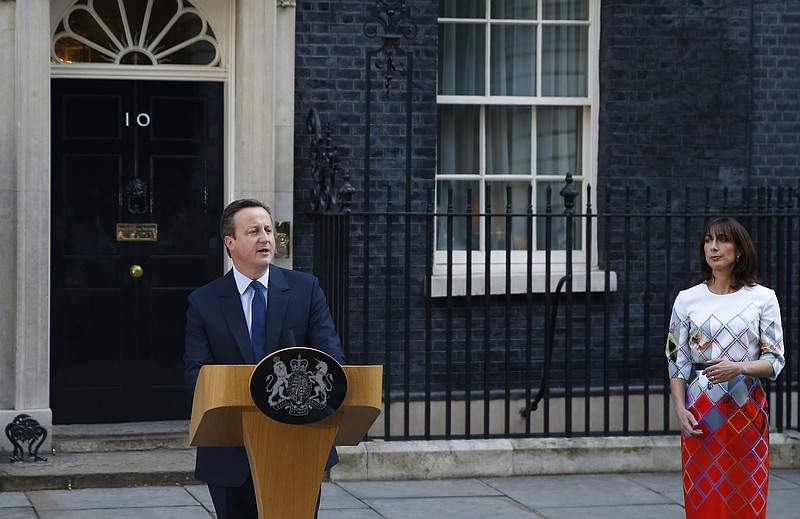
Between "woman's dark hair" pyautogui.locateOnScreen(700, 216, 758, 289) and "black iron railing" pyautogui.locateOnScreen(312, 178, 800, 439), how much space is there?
2690 mm

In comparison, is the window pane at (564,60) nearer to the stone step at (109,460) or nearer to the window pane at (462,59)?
the window pane at (462,59)

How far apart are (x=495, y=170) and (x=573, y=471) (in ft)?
7.88

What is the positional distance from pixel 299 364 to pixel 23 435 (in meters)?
4.51

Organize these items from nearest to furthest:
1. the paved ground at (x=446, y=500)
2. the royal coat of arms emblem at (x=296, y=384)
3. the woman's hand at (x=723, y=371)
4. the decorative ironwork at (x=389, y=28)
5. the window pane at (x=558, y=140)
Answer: the royal coat of arms emblem at (x=296, y=384) → the woman's hand at (x=723, y=371) → the paved ground at (x=446, y=500) → the decorative ironwork at (x=389, y=28) → the window pane at (x=558, y=140)

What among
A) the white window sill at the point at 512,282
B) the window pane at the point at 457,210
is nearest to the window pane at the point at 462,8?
the window pane at the point at 457,210

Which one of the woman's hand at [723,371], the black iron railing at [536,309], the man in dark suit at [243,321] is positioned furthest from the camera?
the black iron railing at [536,309]

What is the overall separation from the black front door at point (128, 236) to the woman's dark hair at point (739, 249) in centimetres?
425

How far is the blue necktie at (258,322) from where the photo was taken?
452 cm

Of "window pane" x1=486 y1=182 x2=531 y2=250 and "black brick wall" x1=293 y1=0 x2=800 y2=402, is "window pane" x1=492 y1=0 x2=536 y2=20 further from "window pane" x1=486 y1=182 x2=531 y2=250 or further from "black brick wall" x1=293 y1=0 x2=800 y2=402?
"window pane" x1=486 y1=182 x2=531 y2=250

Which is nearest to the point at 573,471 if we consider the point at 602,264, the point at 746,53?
the point at 602,264

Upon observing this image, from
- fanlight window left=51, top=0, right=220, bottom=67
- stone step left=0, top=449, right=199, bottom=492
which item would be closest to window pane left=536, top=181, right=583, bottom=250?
fanlight window left=51, top=0, right=220, bottom=67

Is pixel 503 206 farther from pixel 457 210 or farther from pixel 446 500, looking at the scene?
pixel 446 500

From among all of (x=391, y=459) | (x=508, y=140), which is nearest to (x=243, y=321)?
(x=391, y=459)

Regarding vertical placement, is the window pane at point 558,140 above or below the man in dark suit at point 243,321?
above
